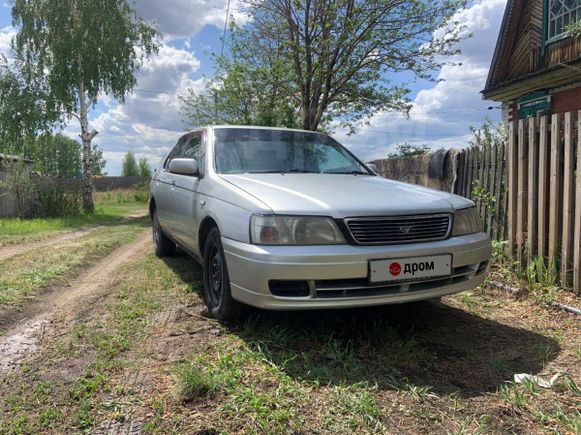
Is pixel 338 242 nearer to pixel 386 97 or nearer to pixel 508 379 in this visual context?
pixel 508 379

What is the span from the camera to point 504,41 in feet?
39.9

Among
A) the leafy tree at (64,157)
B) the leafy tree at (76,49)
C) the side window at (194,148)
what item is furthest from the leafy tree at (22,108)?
the leafy tree at (64,157)

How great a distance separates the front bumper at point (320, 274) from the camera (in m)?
2.79

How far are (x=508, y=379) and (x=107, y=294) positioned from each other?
11.8 ft

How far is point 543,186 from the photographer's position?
4402mm

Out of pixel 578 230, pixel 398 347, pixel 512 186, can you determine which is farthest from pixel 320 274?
pixel 512 186

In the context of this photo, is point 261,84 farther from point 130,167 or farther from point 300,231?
point 130,167

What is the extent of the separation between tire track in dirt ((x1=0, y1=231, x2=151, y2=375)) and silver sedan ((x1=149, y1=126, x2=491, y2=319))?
1.25 meters

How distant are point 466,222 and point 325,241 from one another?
1217mm

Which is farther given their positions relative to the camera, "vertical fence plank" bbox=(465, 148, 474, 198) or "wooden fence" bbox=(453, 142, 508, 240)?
"vertical fence plank" bbox=(465, 148, 474, 198)

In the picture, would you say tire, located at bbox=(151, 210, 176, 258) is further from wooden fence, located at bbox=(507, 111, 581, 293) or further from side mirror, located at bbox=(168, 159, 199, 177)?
wooden fence, located at bbox=(507, 111, 581, 293)

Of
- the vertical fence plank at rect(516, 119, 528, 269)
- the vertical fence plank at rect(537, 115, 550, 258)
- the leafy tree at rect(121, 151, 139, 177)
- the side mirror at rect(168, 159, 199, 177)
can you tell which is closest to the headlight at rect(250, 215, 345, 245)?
the side mirror at rect(168, 159, 199, 177)

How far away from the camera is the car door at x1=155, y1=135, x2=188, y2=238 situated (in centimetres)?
512

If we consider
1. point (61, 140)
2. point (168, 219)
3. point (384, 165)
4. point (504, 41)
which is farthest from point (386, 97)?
point (61, 140)
